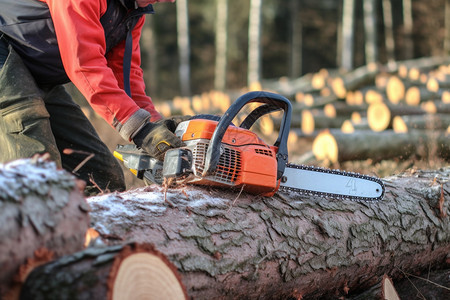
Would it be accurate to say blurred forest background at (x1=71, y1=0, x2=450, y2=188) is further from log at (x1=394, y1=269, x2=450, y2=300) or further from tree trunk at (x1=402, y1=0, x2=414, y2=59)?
log at (x1=394, y1=269, x2=450, y2=300)

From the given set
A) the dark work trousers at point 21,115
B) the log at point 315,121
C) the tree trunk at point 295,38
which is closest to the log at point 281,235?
the dark work trousers at point 21,115

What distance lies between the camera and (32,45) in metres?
2.82

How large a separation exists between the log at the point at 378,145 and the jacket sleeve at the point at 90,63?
305cm

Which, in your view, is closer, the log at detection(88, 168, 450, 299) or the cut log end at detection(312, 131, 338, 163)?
the log at detection(88, 168, 450, 299)

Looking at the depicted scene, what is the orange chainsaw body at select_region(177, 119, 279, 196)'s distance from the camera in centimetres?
239

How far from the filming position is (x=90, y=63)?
260 centimetres

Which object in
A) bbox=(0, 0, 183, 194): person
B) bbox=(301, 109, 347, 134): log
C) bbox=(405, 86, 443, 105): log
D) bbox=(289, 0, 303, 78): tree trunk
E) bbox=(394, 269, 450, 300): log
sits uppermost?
bbox=(289, 0, 303, 78): tree trunk

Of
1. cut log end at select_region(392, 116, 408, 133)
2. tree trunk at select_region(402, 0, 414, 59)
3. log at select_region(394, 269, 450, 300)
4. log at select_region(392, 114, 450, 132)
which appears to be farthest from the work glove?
tree trunk at select_region(402, 0, 414, 59)

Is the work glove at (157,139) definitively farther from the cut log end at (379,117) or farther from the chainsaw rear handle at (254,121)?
the cut log end at (379,117)

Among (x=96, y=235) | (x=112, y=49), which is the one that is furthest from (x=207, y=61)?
(x=96, y=235)

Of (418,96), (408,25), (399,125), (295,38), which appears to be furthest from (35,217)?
(408,25)

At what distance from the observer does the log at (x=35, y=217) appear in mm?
1448

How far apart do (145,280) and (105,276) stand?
158 mm

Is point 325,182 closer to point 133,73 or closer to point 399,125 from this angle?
point 133,73
